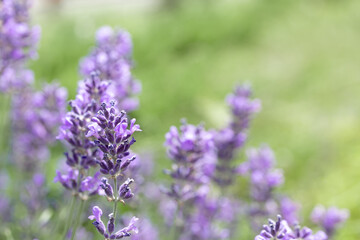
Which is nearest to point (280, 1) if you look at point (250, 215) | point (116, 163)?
point (250, 215)

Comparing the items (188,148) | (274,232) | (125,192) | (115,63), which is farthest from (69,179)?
(274,232)

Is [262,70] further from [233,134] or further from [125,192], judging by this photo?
[125,192]

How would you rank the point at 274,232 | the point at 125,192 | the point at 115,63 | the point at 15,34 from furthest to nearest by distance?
the point at 15,34 < the point at 115,63 < the point at 125,192 < the point at 274,232

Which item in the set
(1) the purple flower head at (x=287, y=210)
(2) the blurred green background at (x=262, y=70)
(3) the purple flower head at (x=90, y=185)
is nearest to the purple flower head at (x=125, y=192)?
(3) the purple flower head at (x=90, y=185)

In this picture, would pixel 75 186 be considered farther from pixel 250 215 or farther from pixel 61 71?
pixel 61 71

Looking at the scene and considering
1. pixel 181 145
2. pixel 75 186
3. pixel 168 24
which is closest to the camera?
pixel 75 186

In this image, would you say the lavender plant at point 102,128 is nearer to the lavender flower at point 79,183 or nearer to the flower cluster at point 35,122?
the lavender flower at point 79,183
